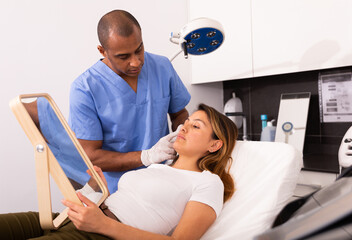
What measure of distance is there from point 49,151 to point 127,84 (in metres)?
0.75

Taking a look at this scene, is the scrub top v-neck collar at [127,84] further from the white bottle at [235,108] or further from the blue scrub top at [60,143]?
the white bottle at [235,108]

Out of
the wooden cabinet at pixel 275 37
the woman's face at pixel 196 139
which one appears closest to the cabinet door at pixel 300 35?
the wooden cabinet at pixel 275 37

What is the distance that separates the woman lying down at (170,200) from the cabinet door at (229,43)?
0.82 m

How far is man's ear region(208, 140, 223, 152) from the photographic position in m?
1.27

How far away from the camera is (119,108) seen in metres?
1.44

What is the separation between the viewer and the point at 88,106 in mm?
1380

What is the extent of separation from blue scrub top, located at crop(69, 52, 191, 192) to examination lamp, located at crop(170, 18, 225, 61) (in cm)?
20

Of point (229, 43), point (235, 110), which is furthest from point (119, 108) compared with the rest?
point (235, 110)

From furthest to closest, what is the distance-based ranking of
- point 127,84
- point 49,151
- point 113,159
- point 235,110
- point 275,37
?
point 235,110 < point 275,37 < point 127,84 < point 113,159 < point 49,151

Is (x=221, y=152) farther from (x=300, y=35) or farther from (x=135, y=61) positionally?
(x=300, y=35)

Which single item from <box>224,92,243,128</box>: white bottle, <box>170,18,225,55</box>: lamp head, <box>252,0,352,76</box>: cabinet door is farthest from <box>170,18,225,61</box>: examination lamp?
<box>224,92,243,128</box>: white bottle

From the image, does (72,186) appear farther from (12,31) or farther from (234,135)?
(12,31)

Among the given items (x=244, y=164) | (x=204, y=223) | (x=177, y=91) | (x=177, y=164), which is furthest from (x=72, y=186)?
(x=177, y=91)

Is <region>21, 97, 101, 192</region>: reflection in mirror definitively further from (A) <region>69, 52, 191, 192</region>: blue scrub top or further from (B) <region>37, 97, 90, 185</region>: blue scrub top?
(A) <region>69, 52, 191, 192</region>: blue scrub top
